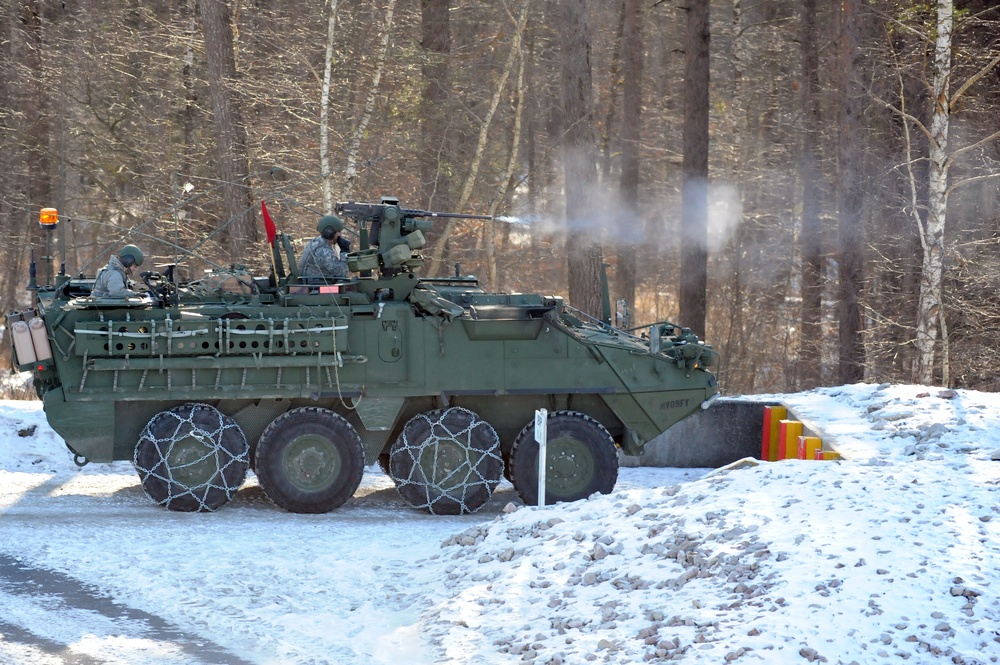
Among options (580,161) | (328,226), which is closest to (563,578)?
(328,226)

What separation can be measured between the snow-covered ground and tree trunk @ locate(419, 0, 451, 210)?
10551 millimetres

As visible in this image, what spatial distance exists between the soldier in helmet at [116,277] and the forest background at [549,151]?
345cm

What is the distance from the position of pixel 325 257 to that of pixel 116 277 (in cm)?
197

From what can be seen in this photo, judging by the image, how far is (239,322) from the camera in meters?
11.2

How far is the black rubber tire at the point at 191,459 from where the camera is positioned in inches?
439

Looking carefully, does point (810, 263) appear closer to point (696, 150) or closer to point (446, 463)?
point (696, 150)

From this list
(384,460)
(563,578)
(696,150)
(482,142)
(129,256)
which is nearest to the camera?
(563,578)

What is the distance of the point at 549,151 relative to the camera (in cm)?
2125

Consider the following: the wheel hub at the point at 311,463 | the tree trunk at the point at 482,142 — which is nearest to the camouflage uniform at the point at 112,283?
the wheel hub at the point at 311,463

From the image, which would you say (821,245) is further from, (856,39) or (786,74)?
(786,74)

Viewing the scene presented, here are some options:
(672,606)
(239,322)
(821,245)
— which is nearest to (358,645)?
(672,606)

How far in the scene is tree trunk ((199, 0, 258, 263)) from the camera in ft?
61.3

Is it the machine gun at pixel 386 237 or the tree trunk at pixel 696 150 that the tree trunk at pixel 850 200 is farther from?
the machine gun at pixel 386 237

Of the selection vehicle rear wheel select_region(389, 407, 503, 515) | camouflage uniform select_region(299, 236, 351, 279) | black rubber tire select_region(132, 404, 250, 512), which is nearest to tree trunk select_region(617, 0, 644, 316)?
camouflage uniform select_region(299, 236, 351, 279)
